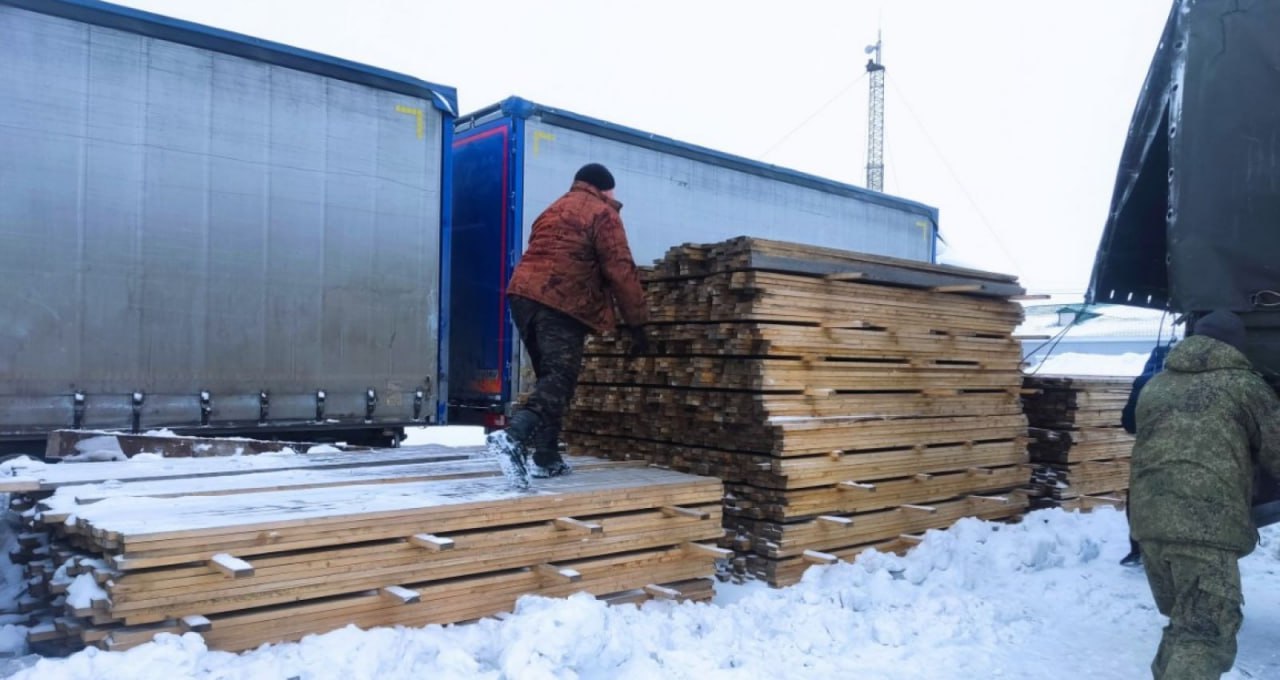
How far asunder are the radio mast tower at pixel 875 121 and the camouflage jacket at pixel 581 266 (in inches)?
1573

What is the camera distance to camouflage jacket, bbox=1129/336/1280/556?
3623 mm

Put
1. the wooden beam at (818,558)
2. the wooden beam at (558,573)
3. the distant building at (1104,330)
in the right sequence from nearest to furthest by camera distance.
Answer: the wooden beam at (558,573), the wooden beam at (818,558), the distant building at (1104,330)

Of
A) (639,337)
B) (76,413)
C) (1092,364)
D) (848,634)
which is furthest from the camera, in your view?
(1092,364)

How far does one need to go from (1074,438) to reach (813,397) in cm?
368

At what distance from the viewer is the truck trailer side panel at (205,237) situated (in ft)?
20.8

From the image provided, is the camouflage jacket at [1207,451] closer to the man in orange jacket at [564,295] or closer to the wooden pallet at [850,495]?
the wooden pallet at [850,495]

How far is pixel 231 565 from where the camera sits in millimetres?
3279

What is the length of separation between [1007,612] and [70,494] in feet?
Result: 16.2

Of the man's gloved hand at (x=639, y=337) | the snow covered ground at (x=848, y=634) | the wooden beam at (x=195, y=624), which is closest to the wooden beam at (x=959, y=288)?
the snow covered ground at (x=848, y=634)

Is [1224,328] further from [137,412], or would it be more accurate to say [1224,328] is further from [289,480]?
[137,412]

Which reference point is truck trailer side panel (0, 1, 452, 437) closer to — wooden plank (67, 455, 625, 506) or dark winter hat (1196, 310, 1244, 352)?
wooden plank (67, 455, 625, 506)

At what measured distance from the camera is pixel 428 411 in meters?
8.28

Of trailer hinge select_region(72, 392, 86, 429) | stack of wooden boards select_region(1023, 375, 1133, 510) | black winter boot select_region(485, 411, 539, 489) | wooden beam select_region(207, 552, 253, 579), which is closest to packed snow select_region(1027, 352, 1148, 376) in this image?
stack of wooden boards select_region(1023, 375, 1133, 510)

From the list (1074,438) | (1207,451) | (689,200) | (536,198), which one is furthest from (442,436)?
(1207,451)
